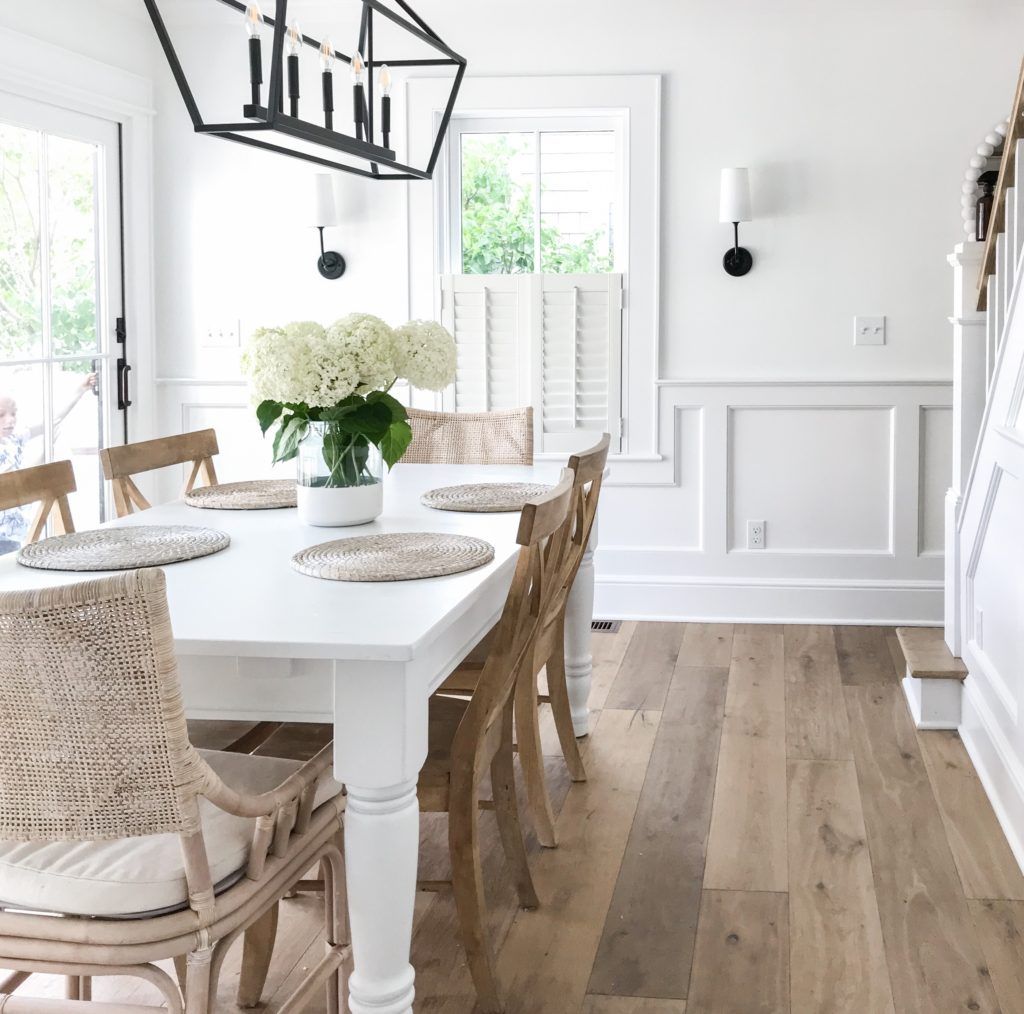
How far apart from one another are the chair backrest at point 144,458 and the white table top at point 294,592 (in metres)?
0.22

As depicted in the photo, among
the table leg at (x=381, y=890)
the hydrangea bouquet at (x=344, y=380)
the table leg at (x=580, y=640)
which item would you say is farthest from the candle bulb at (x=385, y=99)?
the table leg at (x=381, y=890)

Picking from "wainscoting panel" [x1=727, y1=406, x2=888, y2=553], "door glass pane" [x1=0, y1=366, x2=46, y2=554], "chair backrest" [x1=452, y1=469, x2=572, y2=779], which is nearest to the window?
"wainscoting panel" [x1=727, y1=406, x2=888, y2=553]

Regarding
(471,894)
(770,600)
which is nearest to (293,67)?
(471,894)

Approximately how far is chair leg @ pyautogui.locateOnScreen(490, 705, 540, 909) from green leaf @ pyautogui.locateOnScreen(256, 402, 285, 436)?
75 centimetres

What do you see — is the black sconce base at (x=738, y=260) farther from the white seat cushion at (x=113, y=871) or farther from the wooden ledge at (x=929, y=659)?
the white seat cushion at (x=113, y=871)

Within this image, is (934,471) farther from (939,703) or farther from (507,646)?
(507,646)

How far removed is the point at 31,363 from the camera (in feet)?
13.5

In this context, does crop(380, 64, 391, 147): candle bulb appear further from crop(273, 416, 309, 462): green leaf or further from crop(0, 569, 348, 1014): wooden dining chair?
crop(0, 569, 348, 1014): wooden dining chair

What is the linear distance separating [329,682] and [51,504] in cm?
109

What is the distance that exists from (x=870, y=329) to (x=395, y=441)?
8.77ft

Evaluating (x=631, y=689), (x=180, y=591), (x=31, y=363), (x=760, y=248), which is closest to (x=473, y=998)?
(x=180, y=591)

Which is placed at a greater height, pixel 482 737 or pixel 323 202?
pixel 323 202

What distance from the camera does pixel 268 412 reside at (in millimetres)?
2467

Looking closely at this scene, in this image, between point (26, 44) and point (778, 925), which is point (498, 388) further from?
point (778, 925)
